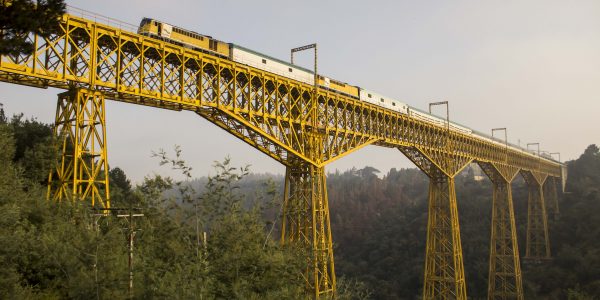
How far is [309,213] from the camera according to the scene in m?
22.3

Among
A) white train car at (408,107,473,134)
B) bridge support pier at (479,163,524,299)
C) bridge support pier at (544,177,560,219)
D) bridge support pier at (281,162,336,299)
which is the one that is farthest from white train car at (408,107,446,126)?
bridge support pier at (544,177,560,219)

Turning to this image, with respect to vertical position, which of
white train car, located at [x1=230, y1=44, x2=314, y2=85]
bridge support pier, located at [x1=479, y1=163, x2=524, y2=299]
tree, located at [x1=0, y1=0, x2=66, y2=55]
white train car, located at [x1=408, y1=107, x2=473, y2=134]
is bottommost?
bridge support pier, located at [x1=479, y1=163, x2=524, y2=299]

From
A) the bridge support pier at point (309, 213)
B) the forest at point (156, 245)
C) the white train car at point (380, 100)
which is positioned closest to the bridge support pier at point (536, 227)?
the white train car at point (380, 100)

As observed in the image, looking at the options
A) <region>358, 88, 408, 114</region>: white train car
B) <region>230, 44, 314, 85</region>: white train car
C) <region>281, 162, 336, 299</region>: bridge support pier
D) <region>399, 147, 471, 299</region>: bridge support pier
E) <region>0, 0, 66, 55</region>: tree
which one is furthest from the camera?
<region>399, 147, 471, 299</region>: bridge support pier

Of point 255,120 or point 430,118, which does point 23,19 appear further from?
point 430,118

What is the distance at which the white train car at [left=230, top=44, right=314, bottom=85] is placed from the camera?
1994 cm

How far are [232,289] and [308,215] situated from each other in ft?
38.0

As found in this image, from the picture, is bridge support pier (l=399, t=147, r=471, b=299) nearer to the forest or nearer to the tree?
the forest

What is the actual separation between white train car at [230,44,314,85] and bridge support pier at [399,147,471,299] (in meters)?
11.4

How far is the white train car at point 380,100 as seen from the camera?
28531mm

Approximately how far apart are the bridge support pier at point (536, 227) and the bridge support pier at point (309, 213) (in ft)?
145

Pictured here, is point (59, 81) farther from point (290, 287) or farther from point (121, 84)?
point (290, 287)

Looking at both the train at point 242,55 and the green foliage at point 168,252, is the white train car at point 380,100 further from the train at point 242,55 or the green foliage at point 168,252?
the green foliage at point 168,252

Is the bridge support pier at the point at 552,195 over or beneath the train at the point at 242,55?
beneath
